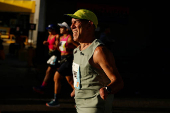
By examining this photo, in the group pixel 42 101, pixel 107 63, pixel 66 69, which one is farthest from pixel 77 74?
pixel 42 101

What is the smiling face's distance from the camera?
9.11 feet

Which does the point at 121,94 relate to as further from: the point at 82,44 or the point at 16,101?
the point at 82,44

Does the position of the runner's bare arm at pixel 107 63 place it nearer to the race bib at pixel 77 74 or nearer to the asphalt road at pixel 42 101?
the race bib at pixel 77 74

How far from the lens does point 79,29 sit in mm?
2785

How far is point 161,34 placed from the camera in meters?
16.0

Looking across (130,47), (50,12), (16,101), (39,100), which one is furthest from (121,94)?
(130,47)

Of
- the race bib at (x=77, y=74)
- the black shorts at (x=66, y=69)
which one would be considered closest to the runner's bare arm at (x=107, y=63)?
the race bib at (x=77, y=74)

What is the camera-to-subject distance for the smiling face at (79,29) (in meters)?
2.78

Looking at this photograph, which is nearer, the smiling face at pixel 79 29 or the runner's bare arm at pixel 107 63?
the runner's bare arm at pixel 107 63

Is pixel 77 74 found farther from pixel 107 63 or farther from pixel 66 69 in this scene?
pixel 66 69

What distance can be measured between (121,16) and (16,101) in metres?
9.84

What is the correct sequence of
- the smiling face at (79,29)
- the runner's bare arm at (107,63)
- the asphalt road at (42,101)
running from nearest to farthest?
1. the runner's bare arm at (107,63)
2. the smiling face at (79,29)
3. the asphalt road at (42,101)

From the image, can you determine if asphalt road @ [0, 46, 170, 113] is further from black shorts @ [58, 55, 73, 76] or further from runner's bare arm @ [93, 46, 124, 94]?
runner's bare arm @ [93, 46, 124, 94]

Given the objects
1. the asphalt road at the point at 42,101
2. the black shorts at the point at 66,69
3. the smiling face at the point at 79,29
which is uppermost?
the smiling face at the point at 79,29
